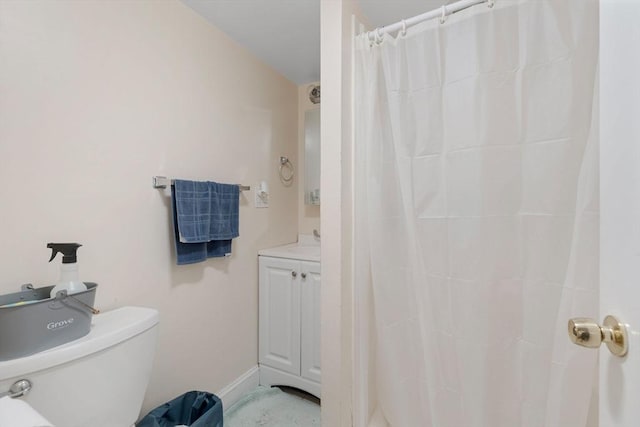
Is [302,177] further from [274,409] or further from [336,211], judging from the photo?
[274,409]

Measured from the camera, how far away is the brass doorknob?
0.44m

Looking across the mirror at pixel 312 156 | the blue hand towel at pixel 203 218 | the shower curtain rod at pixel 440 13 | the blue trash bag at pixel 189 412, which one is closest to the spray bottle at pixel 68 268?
the blue hand towel at pixel 203 218

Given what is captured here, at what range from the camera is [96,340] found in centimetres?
83

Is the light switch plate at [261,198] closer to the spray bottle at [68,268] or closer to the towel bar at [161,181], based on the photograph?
the towel bar at [161,181]

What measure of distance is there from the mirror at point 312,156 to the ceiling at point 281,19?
0.43 metres

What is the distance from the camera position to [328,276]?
3.97ft

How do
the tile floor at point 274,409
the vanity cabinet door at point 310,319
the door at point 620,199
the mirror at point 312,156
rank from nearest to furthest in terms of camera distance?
1. the door at point 620,199
2. the tile floor at point 274,409
3. the vanity cabinet door at point 310,319
4. the mirror at point 312,156

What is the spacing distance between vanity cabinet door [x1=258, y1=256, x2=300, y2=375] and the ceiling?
4.54 feet

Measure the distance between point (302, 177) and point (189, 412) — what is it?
1.70 meters

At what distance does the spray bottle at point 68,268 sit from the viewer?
0.86m

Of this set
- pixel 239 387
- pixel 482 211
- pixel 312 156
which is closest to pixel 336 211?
pixel 482 211

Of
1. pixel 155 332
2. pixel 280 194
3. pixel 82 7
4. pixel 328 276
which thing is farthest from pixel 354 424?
pixel 82 7

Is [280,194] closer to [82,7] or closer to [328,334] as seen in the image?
[328,334]

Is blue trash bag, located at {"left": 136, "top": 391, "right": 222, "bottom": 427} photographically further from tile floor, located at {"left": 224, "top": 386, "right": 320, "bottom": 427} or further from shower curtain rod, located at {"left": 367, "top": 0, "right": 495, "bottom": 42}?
shower curtain rod, located at {"left": 367, "top": 0, "right": 495, "bottom": 42}
